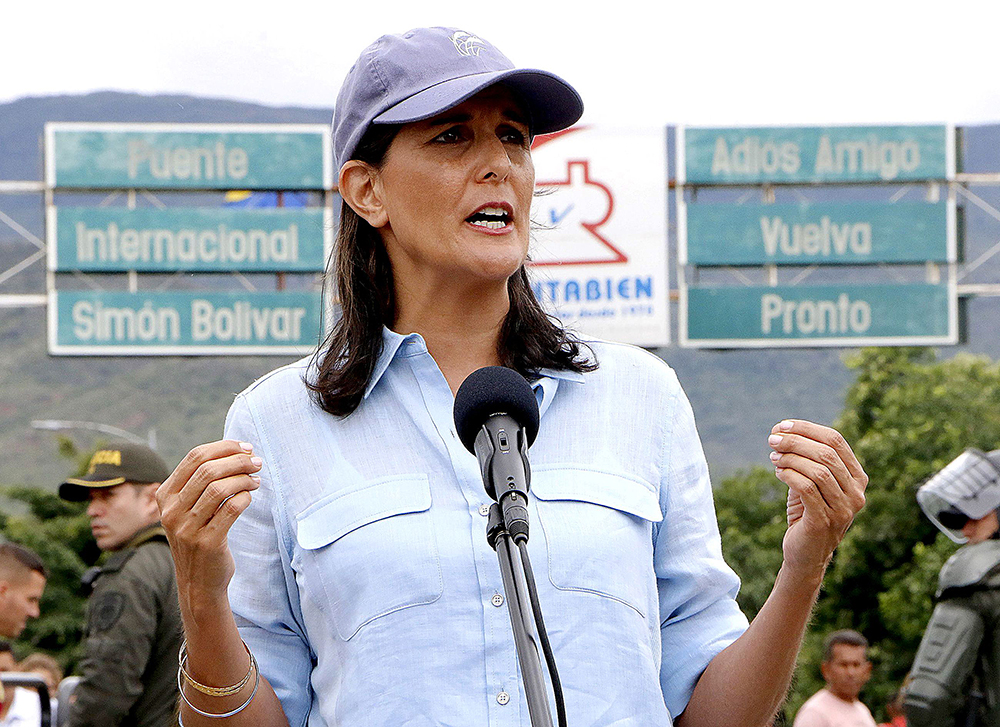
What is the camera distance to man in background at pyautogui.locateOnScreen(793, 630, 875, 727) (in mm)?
7996

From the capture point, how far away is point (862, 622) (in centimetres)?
2211

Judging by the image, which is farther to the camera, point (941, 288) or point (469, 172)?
point (941, 288)

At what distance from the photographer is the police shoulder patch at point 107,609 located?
5.20 meters

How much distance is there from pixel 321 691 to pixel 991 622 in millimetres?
4379

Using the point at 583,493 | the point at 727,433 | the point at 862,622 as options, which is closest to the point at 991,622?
the point at 583,493

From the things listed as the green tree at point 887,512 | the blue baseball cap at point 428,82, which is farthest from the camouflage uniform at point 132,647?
the green tree at point 887,512

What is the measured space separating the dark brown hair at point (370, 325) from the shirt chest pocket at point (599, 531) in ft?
0.73

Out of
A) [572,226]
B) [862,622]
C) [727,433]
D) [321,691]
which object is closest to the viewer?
[321,691]

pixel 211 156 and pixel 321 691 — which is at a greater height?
pixel 211 156

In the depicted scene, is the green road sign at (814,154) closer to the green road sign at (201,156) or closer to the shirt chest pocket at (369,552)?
the green road sign at (201,156)

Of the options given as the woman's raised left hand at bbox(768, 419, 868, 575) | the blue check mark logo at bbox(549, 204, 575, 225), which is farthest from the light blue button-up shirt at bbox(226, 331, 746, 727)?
the blue check mark logo at bbox(549, 204, 575, 225)

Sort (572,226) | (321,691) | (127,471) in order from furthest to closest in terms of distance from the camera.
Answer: (572,226) → (127,471) → (321,691)

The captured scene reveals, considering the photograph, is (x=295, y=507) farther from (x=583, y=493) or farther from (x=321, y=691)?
(x=583, y=493)

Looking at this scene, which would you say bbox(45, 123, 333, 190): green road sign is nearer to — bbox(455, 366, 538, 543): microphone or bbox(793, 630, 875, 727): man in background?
bbox(793, 630, 875, 727): man in background
